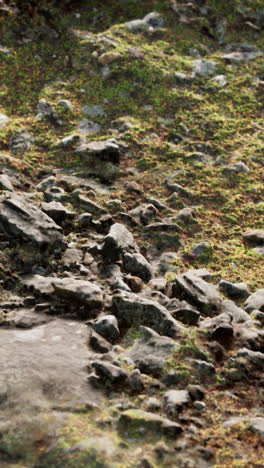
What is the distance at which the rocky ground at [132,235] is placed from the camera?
439 cm

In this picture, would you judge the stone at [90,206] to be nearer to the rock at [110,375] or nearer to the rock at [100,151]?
the rock at [100,151]

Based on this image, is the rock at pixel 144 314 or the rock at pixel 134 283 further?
the rock at pixel 134 283

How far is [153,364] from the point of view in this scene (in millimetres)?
5062

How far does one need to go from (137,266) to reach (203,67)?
670cm

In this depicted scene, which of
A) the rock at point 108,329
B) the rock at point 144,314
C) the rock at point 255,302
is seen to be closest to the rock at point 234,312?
the rock at point 255,302

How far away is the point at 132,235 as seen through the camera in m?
7.53

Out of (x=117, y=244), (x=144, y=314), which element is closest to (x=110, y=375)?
(x=144, y=314)

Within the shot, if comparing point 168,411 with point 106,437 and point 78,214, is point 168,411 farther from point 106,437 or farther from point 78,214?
point 78,214

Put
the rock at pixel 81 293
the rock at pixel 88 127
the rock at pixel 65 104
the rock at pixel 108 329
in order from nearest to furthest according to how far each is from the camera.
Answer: the rock at pixel 108 329
the rock at pixel 81 293
the rock at pixel 88 127
the rock at pixel 65 104

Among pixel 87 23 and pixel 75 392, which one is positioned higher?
pixel 87 23

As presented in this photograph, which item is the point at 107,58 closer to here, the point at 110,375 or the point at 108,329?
the point at 108,329

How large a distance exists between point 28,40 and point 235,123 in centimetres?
512

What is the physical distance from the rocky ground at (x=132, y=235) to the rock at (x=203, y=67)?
0.13 ft

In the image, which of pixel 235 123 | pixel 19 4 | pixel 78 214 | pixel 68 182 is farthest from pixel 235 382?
pixel 19 4
